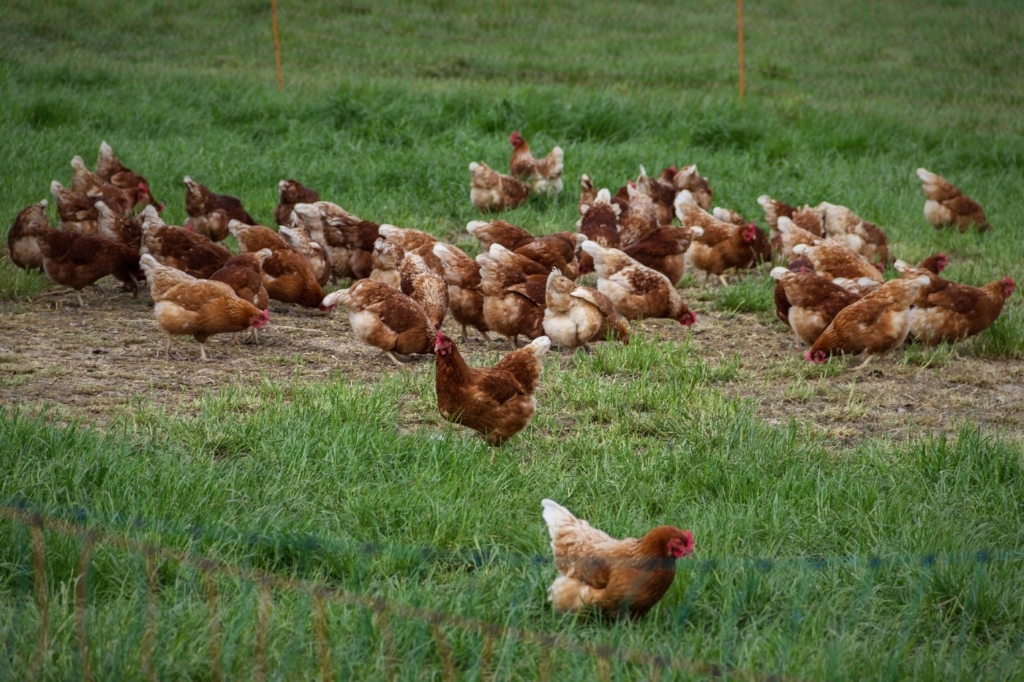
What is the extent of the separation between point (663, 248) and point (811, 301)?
1618 mm

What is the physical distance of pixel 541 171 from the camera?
1088 cm

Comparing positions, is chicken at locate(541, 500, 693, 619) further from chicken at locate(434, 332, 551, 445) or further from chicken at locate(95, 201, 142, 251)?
chicken at locate(95, 201, 142, 251)

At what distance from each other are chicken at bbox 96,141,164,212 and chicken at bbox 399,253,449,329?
312 cm

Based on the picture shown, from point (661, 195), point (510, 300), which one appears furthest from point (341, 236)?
point (661, 195)

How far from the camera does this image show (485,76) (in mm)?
16078

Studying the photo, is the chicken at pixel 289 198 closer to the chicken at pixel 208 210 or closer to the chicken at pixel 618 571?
the chicken at pixel 208 210

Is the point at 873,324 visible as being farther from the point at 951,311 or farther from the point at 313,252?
the point at 313,252

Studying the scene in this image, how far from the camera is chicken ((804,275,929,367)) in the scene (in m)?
6.72

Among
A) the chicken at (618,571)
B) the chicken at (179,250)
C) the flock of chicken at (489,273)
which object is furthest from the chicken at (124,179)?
the chicken at (618,571)

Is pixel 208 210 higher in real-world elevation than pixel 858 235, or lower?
higher

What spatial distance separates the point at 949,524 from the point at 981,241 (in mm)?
6723

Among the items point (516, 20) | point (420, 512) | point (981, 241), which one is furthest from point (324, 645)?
point (516, 20)

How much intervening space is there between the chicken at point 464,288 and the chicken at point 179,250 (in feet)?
5.54

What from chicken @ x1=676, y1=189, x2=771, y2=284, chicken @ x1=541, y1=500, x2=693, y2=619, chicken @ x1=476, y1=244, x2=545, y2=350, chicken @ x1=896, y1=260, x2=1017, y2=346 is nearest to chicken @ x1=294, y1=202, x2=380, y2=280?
chicken @ x1=476, y1=244, x2=545, y2=350
